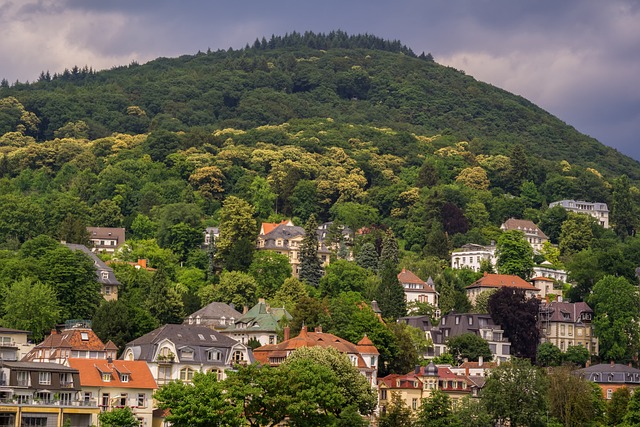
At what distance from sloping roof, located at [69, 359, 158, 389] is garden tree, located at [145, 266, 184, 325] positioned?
25.4 metres

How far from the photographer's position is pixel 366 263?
154125 mm

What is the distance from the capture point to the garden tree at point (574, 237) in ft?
567

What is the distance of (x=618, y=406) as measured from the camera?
111375mm

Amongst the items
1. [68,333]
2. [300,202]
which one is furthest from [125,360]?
[300,202]

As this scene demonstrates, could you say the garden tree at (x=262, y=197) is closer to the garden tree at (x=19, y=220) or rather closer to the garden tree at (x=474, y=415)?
the garden tree at (x=19, y=220)

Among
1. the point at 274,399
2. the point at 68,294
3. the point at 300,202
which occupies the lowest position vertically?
the point at 274,399

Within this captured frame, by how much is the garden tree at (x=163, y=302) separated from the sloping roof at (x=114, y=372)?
83.4 feet

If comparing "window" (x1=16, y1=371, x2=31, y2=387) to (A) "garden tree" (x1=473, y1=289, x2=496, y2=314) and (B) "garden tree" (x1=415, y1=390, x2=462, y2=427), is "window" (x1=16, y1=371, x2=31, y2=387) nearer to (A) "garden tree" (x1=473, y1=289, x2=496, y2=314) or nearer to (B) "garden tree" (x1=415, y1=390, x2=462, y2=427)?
(B) "garden tree" (x1=415, y1=390, x2=462, y2=427)

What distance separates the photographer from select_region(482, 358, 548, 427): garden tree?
103500 mm

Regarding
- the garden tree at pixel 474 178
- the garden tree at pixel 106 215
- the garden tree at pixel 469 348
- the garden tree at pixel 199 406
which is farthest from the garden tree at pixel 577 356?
the garden tree at pixel 106 215

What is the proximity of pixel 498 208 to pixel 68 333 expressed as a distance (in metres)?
91.8

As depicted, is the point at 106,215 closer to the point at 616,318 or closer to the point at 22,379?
the point at 616,318

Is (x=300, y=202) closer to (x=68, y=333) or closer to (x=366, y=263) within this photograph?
(x=366, y=263)

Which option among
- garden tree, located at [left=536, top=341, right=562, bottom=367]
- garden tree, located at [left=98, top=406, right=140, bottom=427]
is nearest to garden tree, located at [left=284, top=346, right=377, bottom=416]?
garden tree, located at [left=98, top=406, right=140, bottom=427]
